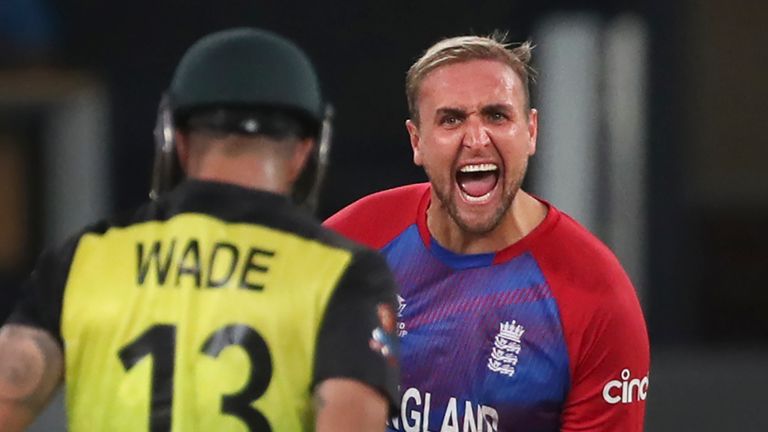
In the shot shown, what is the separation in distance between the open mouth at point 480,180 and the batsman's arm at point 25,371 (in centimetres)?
148

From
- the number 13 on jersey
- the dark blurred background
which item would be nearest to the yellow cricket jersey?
the number 13 on jersey

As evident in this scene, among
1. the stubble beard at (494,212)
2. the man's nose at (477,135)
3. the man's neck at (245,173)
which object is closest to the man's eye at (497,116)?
the man's nose at (477,135)

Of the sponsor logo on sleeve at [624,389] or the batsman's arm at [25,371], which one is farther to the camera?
the sponsor logo on sleeve at [624,389]

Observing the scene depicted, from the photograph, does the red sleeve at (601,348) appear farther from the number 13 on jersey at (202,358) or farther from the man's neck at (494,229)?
the number 13 on jersey at (202,358)

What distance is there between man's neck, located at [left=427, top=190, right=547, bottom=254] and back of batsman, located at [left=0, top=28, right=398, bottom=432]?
1.29 metres

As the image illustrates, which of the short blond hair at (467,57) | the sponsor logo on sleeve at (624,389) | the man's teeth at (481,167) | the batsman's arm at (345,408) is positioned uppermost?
the short blond hair at (467,57)

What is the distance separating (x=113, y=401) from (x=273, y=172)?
1.51 ft

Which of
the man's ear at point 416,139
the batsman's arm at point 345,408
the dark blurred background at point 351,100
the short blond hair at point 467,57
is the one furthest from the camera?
the dark blurred background at point 351,100

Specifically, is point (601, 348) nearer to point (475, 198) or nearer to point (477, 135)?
point (475, 198)

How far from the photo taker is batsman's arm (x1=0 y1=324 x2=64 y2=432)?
3.25 m

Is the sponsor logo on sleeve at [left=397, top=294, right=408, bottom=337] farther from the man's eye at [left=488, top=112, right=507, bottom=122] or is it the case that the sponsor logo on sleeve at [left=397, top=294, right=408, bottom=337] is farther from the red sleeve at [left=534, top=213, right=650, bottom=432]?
the man's eye at [left=488, top=112, right=507, bottom=122]

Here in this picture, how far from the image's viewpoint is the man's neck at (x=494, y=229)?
4559 mm

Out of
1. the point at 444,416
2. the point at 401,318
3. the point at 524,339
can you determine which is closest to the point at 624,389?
the point at 524,339

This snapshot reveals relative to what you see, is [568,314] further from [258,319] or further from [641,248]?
[641,248]
